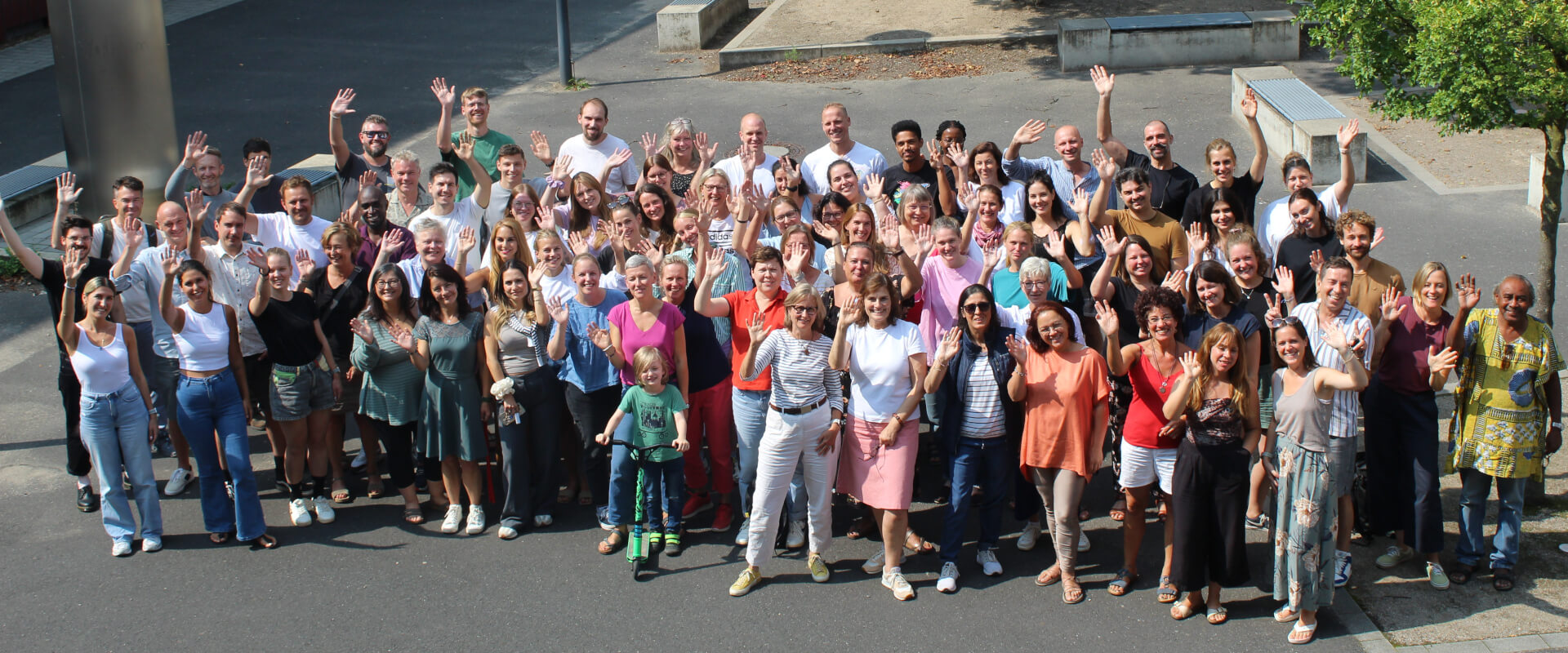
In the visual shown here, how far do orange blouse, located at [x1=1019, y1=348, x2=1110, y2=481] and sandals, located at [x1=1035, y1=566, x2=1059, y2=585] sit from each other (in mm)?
562

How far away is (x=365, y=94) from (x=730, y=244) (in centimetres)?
1084

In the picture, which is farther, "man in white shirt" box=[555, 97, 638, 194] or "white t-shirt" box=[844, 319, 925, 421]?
"man in white shirt" box=[555, 97, 638, 194]

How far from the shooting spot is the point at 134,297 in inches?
322

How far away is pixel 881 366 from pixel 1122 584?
1702 mm

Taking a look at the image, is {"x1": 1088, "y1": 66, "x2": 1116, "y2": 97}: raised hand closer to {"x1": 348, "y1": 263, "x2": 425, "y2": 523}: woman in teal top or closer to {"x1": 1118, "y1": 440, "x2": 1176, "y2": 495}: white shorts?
{"x1": 1118, "y1": 440, "x2": 1176, "y2": 495}: white shorts

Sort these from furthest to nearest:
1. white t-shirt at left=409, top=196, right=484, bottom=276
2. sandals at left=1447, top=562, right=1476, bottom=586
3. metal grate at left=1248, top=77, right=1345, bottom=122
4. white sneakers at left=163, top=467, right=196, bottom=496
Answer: metal grate at left=1248, top=77, right=1345, bottom=122, white t-shirt at left=409, top=196, right=484, bottom=276, white sneakers at left=163, top=467, right=196, bottom=496, sandals at left=1447, top=562, right=1476, bottom=586

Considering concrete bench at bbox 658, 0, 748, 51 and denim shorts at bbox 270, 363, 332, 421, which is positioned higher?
concrete bench at bbox 658, 0, 748, 51

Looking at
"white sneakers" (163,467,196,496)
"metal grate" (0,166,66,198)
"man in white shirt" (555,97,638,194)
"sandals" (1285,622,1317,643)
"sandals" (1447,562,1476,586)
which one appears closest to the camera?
"sandals" (1285,622,1317,643)

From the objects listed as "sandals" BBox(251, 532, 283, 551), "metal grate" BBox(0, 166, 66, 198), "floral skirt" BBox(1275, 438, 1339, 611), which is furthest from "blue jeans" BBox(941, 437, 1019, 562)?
"metal grate" BBox(0, 166, 66, 198)

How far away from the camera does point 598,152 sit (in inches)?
416

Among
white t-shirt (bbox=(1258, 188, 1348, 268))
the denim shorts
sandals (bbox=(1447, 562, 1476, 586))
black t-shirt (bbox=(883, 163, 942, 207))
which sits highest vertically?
black t-shirt (bbox=(883, 163, 942, 207))

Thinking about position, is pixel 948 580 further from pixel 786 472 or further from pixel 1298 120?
pixel 1298 120

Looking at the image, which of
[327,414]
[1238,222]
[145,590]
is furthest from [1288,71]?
[145,590]

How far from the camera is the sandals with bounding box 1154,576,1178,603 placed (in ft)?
22.2
